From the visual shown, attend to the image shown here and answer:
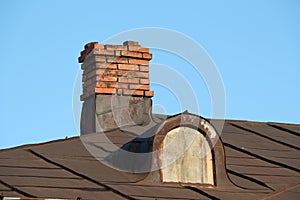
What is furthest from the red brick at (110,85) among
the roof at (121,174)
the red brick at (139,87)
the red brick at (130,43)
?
the roof at (121,174)

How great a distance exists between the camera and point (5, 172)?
30.6ft

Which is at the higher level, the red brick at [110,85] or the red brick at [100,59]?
the red brick at [100,59]

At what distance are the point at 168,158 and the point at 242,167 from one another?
1.28 metres

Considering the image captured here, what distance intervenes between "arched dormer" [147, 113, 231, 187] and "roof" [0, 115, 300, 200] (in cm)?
14

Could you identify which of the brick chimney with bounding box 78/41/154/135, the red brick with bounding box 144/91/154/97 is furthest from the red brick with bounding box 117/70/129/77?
the red brick with bounding box 144/91/154/97

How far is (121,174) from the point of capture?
9.98 metres

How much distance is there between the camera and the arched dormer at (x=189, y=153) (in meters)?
9.80

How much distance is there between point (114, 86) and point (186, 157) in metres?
2.83

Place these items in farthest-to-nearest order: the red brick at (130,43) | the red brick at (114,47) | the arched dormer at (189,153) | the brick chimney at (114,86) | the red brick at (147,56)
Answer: the red brick at (130,43) → the red brick at (147,56) → the red brick at (114,47) → the brick chimney at (114,86) → the arched dormer at (189,153)

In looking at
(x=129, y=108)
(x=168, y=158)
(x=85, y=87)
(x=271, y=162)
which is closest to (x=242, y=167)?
(x=271, y=162)

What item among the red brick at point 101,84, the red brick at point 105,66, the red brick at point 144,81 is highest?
the red brick at point 105,66

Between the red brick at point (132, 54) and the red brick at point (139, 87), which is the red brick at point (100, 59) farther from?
the red brick at point (139, 87)

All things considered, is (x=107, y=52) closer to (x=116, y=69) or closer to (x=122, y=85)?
(x=116, y=69)

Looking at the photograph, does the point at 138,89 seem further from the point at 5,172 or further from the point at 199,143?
the point at 5,172
